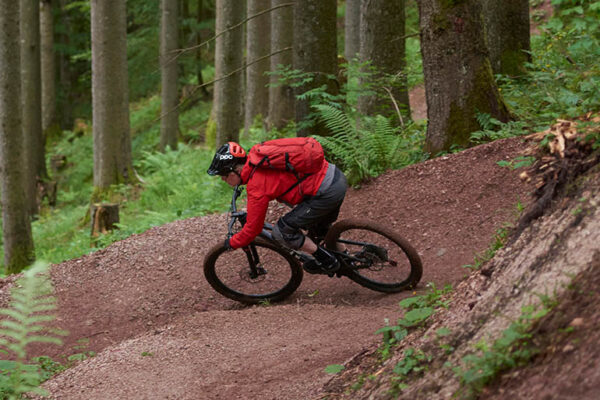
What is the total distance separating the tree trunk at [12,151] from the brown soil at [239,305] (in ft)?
9.58

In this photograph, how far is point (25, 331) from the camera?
3736 mm

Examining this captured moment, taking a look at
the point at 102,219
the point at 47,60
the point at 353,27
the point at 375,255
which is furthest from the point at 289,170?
the point at 47,60

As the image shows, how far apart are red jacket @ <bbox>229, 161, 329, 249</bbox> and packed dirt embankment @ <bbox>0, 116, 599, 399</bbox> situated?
0.94 meters

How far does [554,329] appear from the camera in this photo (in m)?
3.23

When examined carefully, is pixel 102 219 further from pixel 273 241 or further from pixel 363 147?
pixel 273 241

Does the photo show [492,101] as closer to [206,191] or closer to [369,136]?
[369,136]

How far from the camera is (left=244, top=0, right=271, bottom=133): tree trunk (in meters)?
16.4

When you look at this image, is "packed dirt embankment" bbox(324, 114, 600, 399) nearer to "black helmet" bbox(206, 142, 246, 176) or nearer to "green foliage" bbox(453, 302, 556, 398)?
"green foliage" bbox(453, 302, 556, 398)

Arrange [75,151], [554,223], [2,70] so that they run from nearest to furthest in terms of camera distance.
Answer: [554,223] < [2,70] < [75,151]

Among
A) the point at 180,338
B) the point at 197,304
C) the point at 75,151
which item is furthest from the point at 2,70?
the point at 75,151

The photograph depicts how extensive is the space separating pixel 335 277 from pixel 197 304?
175 centimetres

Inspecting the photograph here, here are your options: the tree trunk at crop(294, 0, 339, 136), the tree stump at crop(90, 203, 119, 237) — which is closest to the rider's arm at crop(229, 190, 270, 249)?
the tree trunk at crop(294, 0, 339, 136)

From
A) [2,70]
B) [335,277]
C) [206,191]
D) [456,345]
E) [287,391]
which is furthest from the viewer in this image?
[206,191]

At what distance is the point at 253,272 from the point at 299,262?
0.55m
